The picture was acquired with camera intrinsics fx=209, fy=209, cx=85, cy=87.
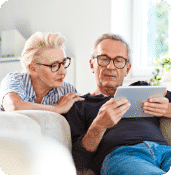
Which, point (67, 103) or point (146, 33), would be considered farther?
point (146, 33)

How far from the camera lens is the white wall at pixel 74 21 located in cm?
276

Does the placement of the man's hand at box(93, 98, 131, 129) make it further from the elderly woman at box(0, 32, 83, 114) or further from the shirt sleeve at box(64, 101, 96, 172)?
A: the elderly woman at box(0, 32, 83, 114)

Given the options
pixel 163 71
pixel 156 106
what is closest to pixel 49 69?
pixel 156 106

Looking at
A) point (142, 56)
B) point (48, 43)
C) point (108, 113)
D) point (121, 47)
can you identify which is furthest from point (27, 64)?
point (142, 56)

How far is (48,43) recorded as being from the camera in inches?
57.3

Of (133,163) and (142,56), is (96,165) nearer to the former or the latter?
(133,163)

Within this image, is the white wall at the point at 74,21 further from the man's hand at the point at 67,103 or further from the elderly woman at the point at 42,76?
the man's hand at the point at 67,103

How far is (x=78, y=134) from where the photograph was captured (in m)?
1.14

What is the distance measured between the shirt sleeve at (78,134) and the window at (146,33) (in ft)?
6.05

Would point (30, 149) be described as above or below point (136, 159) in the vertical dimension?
above

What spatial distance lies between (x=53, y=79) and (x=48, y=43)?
254mm

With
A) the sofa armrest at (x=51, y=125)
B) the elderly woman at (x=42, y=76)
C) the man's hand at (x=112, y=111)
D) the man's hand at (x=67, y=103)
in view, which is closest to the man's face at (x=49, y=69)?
the elderly woman at (x=42, y=76)

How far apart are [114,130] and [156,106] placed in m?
0.25

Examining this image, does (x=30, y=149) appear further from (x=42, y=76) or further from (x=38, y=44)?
(x=38, y=44)
